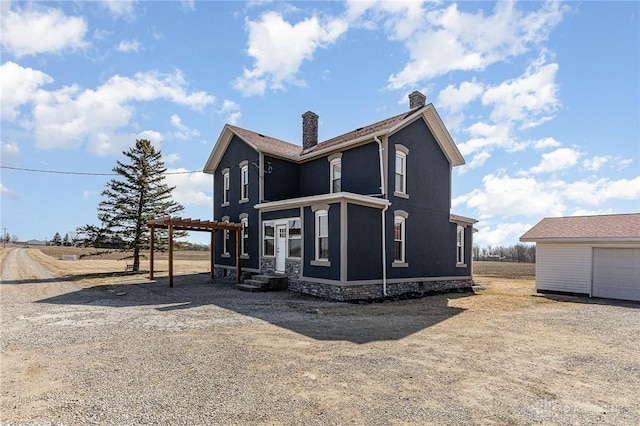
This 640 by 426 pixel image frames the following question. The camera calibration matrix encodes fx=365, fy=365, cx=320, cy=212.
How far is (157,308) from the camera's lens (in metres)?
11.1

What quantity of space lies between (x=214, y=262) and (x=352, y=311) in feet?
41.0

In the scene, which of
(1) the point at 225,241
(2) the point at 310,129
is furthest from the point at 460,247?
(1) the point at 225,241

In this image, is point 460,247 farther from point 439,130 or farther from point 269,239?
point 269,239

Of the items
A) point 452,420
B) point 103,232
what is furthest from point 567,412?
point 103,232

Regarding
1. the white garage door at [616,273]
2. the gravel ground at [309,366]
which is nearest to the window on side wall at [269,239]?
the gravel ground at [309,366]

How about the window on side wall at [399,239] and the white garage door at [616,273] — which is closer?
the window on side wall at [399,239]

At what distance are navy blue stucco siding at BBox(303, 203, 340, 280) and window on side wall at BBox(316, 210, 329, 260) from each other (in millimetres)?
184

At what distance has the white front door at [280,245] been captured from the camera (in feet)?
52.7

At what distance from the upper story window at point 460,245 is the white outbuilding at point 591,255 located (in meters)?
3.00

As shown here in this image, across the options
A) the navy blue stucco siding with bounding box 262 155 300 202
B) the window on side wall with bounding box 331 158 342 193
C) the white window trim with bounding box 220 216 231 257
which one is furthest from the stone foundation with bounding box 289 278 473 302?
the white window trim with bounding box 220 216 231 257

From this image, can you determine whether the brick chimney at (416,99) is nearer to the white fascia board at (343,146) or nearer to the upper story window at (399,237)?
the white fascia board at (343,146)

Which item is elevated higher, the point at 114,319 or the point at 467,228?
the point at 467,228

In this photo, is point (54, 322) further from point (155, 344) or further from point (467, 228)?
point (467, 228)

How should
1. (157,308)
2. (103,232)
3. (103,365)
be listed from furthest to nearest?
(103,232) < (157,308) < (103,365)
